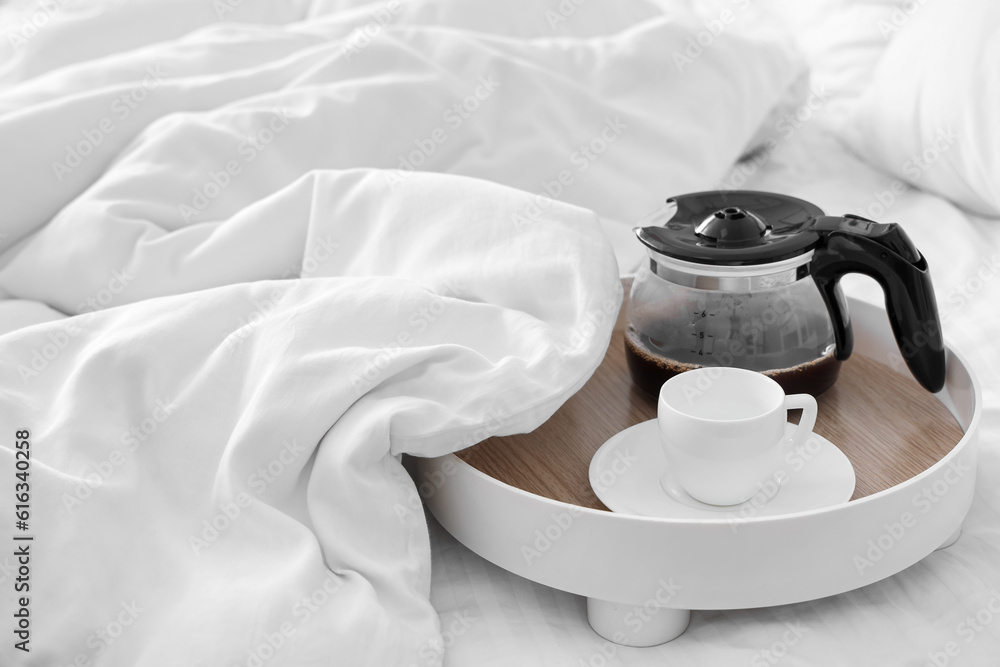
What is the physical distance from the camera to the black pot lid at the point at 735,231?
27.4 inches

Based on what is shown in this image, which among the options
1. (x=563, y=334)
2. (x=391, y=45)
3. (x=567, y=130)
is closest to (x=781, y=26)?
(x=567, y=130)

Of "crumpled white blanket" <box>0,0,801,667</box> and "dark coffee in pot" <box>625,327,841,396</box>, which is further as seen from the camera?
"dark coffee in pot" <box>625,327,841,396</box>

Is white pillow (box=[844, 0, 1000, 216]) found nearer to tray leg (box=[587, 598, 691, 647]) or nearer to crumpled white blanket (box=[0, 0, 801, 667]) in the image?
crumpled white blanket (box=[0, 0, 801, 667])

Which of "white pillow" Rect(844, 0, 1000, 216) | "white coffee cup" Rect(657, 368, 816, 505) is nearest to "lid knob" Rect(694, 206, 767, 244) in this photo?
"white coffee cup" Rect(657, 368, 816, 505)

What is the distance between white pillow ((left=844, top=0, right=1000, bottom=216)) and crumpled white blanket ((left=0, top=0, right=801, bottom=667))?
14 cm

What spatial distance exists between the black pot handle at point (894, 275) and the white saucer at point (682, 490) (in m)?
0.10

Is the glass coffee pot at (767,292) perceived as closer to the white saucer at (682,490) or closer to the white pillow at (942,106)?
the white saucer at (682,490)

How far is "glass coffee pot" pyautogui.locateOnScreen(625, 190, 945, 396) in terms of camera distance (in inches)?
27.5

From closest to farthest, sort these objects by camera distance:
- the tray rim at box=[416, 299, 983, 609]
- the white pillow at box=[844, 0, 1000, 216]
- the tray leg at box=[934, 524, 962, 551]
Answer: the tray rim at box=[416, 299, 983, 609]
the tray leg at box=[934, 524, 962, 551]
the white pillow at box=[844, 0, 1000, 216]

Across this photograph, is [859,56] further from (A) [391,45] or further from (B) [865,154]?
(A) [391,45]

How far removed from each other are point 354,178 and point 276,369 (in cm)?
31

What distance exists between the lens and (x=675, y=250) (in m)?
0.71

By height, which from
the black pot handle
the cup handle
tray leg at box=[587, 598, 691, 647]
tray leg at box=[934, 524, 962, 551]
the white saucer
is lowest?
tray leg at box=[934, 524, 962, 551]

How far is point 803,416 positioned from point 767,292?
4.9 inches
